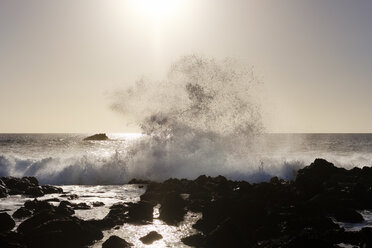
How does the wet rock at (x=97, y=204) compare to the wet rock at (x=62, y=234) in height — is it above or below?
below

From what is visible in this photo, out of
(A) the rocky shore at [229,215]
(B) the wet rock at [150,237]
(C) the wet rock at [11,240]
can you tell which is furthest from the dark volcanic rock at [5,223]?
(B) the wet rock at [150,237]

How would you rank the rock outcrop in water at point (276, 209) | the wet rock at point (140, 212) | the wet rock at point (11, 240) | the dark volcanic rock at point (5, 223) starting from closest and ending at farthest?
the wet rock at point (11, 240) < the rock outcrop in water at point (276, 209) < the dark volcanic rock at point (5, 223) < the wet rock at point (140, 212)

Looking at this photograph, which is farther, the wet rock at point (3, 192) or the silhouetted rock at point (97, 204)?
the wet rock at point (3, 192)

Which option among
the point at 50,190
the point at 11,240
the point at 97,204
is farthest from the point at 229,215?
the point at 50,190

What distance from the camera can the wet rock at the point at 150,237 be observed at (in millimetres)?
11774

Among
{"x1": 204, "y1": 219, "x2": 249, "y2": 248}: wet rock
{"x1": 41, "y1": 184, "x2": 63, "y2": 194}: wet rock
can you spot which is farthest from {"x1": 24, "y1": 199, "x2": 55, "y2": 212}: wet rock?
{"x1": 204, "y1": 219, "x2": 249, "y2": 248}: wet rock

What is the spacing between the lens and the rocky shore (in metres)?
11.0

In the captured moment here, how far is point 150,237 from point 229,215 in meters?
3.49

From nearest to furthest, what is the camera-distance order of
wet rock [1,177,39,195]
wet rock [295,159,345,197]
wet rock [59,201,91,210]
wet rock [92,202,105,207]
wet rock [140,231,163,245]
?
wet rock [140,231,163,245]
wet rock [59,201,91,210]
wet rock [92,202,105,207]
wet rock [295,159,345,197]
wet rock [1,177,39,195]

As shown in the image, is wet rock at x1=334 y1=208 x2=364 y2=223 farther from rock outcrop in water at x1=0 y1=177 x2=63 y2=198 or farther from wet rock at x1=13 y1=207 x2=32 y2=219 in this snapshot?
rock outcrop in water at x1=0 y1=177 x2=63 y2=198

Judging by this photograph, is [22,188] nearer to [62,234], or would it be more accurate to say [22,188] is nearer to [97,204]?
[97,204]

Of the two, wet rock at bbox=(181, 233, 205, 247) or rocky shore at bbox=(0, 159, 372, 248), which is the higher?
rocky shore at bbox=(0, 159, 372, 248)

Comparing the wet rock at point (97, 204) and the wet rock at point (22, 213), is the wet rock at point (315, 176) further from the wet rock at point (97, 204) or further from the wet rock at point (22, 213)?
the wet rock at point (22, 213)

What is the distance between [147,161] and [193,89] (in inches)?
304
